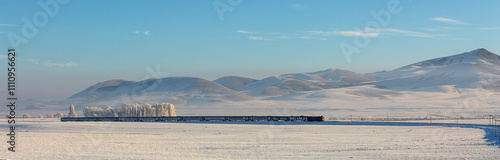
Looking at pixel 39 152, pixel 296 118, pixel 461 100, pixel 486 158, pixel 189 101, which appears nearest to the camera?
pixel 486 158

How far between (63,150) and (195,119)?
41.7 metres

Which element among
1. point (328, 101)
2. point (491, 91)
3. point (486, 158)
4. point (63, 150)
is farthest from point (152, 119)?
point (491, 91)

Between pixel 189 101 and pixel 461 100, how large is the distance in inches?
3707

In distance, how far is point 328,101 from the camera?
158m

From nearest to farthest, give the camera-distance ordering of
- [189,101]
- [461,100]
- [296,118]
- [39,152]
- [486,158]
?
[486,158] < [39,152] < [296,118] < [461,100] < [189,101]

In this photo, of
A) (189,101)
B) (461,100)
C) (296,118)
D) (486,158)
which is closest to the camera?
(486,158)

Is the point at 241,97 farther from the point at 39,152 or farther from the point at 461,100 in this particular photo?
the point at 39,152

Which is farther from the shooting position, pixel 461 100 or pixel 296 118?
pixel 461 100

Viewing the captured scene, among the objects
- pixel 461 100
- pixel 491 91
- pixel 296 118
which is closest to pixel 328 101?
pixel 461 100

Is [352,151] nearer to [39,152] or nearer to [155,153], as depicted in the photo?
[155,153]

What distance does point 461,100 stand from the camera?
15388 centimetres

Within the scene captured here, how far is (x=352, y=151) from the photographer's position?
27469mm

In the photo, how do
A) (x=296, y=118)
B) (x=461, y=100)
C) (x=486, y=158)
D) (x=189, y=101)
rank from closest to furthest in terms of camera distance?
(x=486, y=158)
(x=296, y=118)
(x=461, y=100)
(x=189, y=101)

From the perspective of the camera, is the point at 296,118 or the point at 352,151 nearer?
the point at 352,151
